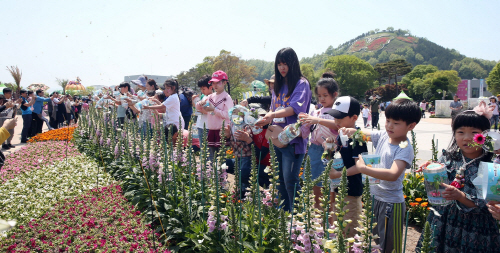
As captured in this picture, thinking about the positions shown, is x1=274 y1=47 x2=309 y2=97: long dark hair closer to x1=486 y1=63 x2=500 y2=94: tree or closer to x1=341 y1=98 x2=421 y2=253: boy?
x1=341 y1=98 x2=421 y2=253: boy

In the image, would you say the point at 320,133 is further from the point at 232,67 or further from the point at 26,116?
the point at 232,67

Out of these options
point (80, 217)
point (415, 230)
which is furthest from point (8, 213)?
point (415, 230)

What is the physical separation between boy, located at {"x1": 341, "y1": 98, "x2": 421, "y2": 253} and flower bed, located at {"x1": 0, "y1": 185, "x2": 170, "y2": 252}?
2.02 metres

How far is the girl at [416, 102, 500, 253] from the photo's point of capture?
2.07 m

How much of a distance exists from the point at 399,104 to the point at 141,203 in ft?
11.2

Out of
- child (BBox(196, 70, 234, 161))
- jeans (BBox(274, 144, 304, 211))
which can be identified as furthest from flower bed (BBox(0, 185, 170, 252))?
child (BBox(196, 70, 234, 161))

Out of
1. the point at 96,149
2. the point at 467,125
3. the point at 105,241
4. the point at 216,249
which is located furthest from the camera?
the point at 96,149

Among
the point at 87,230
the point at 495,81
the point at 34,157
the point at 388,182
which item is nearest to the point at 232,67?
the point at 495,81

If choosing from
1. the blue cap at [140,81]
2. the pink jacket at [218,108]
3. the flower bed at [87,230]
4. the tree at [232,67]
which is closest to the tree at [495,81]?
the tree at [232,67]

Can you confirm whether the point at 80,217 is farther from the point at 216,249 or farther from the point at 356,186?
the point at 356,186

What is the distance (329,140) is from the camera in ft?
8.14

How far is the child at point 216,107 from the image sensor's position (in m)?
4.87

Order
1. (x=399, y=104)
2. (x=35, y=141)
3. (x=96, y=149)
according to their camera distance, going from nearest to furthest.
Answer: (x=399, y=104), (x=96, y=149), (x=35, y=141)

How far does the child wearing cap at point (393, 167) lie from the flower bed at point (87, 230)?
202 cm
